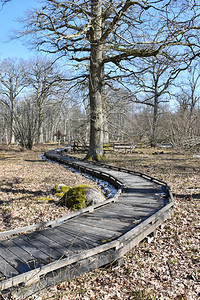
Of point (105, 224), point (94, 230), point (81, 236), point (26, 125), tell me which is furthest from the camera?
point (26, 125)

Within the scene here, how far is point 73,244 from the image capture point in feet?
15.1

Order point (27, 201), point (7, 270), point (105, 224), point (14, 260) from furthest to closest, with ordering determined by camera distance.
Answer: point (27, 201) → point (105, 224) → point (14, 260) → point (7, 270)

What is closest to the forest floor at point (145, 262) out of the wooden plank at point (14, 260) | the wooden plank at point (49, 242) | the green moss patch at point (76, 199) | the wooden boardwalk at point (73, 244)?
the wooden boardwalk at point (73, 244)

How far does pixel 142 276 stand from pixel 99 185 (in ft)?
24.7

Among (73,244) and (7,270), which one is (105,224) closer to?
(73,244)

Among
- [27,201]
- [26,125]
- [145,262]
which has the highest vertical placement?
[26,125]

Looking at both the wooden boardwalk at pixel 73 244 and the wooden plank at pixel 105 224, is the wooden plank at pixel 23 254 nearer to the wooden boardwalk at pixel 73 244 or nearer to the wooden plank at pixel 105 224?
the wooden boardwalk at pixel 73 244

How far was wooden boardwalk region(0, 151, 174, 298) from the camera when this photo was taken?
3586 millimetres

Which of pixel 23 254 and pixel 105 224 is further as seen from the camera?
pixel 105 224

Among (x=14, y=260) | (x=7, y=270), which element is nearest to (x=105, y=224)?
(x=14, y=260)

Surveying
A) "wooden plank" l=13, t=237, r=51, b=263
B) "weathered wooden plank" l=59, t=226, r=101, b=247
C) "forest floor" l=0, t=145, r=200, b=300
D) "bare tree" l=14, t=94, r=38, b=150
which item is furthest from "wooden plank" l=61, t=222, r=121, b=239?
"bare tree" l=14, t=94, r=38, b=150

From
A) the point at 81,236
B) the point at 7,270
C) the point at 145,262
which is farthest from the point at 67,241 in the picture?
the point at 145,262

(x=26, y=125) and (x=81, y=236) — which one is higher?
(x=26, y=125)

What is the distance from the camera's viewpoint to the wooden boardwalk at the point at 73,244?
11.8 feet
